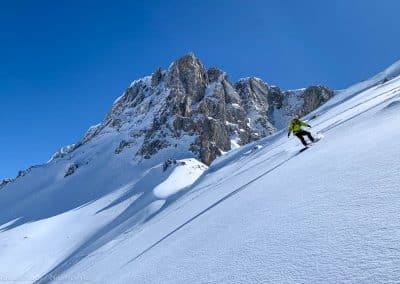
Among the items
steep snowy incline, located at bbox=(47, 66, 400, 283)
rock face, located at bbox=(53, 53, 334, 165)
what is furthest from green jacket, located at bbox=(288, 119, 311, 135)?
rock face, located at bbox=(53, 53, 334, 165)

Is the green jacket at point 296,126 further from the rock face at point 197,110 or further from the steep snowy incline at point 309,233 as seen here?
the rock face at point 197,110

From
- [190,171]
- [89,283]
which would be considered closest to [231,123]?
[190,171]

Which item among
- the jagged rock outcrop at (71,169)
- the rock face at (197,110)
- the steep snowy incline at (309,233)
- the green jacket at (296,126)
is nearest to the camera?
the steep snowy incline at (309,233)

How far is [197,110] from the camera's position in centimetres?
9781

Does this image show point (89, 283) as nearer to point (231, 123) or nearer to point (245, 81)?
point (231, 123)

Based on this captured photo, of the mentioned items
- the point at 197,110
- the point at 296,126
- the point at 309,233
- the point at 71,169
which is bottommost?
the point at 309,233

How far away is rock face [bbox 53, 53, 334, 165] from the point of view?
292 feet

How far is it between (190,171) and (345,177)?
47.4 metres

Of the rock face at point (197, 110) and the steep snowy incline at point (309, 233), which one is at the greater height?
the rock face at point (197, 110)

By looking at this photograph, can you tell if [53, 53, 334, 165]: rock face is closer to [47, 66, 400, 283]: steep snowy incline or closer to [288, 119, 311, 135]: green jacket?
[288, 119, 311, 135]: green jacket

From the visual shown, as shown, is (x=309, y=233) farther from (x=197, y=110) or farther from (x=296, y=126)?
(x=197, y=110)

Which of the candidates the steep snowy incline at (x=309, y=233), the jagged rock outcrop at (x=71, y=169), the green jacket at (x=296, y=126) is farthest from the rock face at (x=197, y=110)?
the steep snowy incline at (x=309, y=233)

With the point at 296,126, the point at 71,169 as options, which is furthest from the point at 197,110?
the point at 296,126

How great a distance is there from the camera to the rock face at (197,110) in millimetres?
89062
